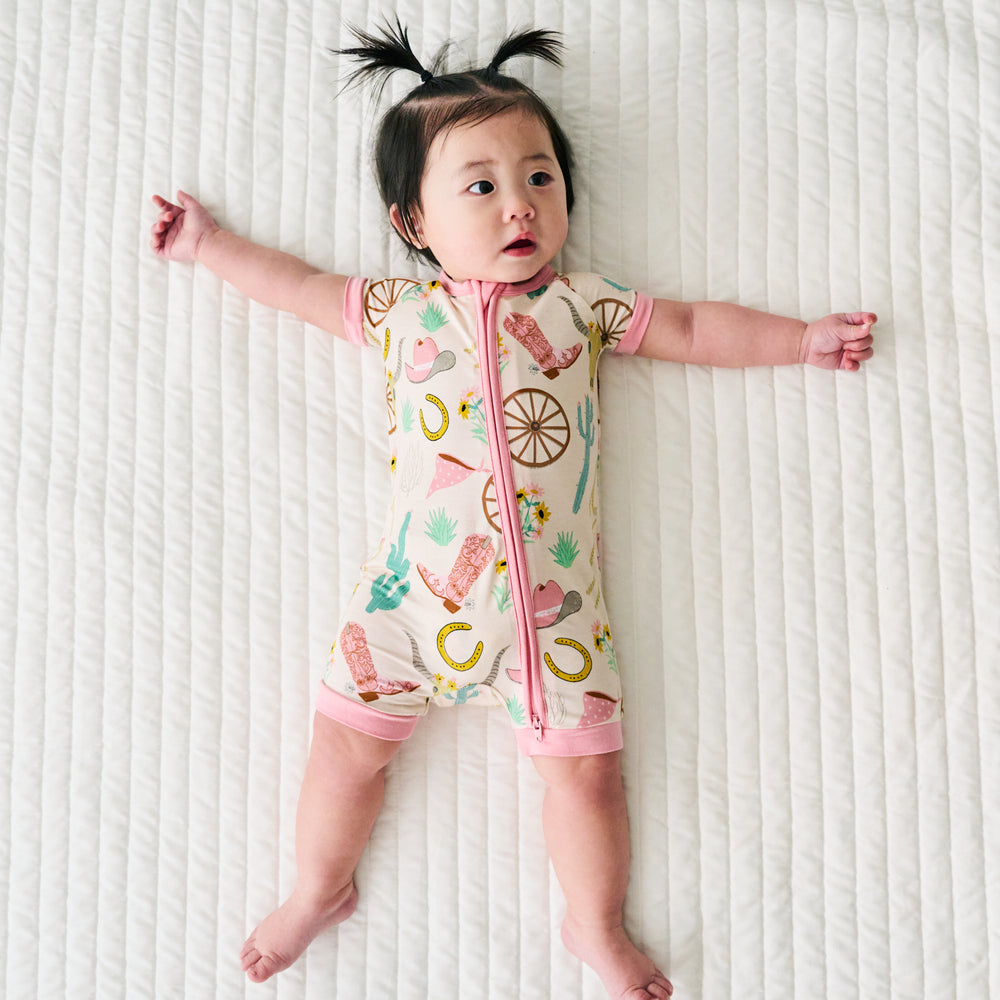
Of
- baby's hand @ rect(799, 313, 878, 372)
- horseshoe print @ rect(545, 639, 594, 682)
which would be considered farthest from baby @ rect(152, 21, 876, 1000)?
baby's hand @ rect(799, 313, 878, 372)

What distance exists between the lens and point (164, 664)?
3.64 ft

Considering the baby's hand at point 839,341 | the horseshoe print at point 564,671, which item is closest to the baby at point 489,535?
the horseshoe print at point 564,671

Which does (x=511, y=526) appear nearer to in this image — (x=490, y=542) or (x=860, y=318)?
(x=490, y=542)

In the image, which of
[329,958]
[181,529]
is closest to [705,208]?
[181,529]

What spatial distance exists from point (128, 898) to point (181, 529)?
0.47 metres

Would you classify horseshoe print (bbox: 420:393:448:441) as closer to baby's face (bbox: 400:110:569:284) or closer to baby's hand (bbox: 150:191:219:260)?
baby's face (bbox: 400:110:569:284)

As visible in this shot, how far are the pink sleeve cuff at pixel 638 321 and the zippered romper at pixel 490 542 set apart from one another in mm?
54

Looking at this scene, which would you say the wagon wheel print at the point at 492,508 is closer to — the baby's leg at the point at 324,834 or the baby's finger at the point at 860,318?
the baby's leg at the point at 324,834

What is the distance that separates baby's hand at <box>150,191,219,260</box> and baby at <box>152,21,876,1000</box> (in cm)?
27

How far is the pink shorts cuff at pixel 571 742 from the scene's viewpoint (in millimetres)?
998

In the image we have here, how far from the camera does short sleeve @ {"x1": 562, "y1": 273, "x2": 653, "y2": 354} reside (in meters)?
1.07

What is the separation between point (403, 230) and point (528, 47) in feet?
0.93

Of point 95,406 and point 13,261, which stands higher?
point 13,261

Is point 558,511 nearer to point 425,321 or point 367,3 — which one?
point 425,321
